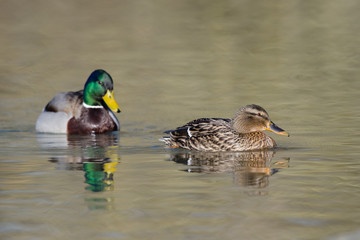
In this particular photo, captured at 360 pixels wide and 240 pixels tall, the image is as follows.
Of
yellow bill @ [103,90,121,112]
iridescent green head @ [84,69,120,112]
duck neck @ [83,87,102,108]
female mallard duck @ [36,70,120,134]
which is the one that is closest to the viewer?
yellow bill @ [103,90,121,112]

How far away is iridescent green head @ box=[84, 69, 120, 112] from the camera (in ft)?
43.2

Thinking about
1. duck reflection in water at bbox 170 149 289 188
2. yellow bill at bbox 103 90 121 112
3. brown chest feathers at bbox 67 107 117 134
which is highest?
yellow bill at bbox 103 90 121 112

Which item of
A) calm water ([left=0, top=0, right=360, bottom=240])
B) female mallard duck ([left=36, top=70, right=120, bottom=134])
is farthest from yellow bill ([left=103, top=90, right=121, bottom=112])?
calm water ([left=0, top=0, right=360, bottom=240])

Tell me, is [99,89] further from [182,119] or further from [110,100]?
[182,119]

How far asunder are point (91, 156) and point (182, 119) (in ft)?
11.0

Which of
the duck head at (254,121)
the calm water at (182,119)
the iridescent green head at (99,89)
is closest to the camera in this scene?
the calm water at (182,119)

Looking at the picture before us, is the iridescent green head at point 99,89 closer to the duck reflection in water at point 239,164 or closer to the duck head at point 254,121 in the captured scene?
the duck head at point 254,121

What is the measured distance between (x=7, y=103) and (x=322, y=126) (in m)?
6.23

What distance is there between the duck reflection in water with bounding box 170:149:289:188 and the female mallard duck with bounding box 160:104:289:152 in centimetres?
13

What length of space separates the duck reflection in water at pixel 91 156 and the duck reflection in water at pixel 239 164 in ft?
2.88

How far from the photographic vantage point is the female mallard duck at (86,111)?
42.7ft

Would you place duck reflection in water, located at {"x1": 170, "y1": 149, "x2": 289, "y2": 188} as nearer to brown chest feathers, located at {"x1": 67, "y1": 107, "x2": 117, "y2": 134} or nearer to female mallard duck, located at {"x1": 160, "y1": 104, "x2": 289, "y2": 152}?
female mallard duck, located at {"x1": 160, "y1": 104, "x2": 289, "y2": 152}

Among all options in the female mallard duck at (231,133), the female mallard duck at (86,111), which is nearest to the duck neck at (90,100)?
the female mallard duck at (86,111)

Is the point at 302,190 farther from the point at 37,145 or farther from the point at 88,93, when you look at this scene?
the point at 88,93
